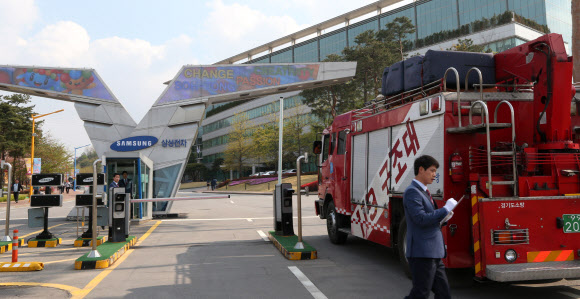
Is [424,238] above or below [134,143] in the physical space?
below

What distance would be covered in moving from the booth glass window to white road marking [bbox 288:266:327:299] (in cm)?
1353

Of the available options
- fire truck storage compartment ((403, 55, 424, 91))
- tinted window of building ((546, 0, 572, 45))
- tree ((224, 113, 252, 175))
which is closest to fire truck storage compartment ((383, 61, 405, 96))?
fire truck storage compartment ((403, 55, 424, 91))

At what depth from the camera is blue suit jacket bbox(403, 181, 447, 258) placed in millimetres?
4359

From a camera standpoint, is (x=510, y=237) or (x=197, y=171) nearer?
(x=510, y=237)

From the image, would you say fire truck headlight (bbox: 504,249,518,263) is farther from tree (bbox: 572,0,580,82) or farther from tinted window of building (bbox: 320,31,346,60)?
tinted window of building (bbox: 320,31,346,60)

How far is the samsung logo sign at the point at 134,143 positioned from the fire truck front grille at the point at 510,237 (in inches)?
702

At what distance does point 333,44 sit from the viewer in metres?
76.4

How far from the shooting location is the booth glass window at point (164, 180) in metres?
21.0

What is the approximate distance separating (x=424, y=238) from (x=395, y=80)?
4847mm

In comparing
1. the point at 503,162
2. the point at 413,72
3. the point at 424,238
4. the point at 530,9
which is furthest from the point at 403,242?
the point at 530,9

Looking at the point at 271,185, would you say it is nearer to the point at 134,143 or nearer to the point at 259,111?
the point at 134,143

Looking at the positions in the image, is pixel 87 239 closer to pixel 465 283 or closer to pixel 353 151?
pixel 353 151

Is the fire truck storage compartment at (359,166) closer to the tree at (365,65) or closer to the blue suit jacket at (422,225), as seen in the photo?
the blue suit jacket at (422,225)

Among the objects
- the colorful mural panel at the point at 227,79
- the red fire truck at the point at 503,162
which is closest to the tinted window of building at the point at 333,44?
the colorful mural panel at the point at 227,79
